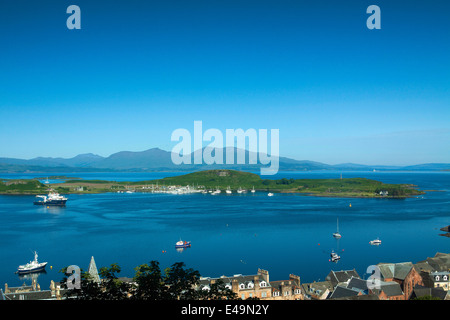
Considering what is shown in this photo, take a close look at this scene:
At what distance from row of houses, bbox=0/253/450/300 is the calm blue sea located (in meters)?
3.80

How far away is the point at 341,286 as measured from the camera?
45.5 ft

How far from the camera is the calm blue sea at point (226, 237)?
882 inches

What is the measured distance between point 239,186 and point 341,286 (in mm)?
69712

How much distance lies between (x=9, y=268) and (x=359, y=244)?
2210 cm

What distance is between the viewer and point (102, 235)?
30734 millimetres

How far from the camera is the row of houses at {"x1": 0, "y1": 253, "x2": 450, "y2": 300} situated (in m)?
13.3

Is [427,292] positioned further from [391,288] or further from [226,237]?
[226,237]

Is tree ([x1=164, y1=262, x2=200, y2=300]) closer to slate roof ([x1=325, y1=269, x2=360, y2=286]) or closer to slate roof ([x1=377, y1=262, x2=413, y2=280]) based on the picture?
slate roof ([x1=325, y1=269, x2=360, y2=286])

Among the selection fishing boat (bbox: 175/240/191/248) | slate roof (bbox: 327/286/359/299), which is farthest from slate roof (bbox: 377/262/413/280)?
fishing boat (bbox: 175/240/191/248)

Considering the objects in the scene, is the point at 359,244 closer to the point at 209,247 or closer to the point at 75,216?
the point at 209,247

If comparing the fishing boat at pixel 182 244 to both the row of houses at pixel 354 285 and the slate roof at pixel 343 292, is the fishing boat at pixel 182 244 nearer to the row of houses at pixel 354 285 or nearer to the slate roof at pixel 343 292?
the row of houses at pixel 354 285

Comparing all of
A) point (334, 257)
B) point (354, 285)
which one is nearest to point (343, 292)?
point (354, 285)

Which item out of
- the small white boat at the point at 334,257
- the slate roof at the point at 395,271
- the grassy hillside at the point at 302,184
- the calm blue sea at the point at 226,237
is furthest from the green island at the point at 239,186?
the slate roof at the point at 395,271
